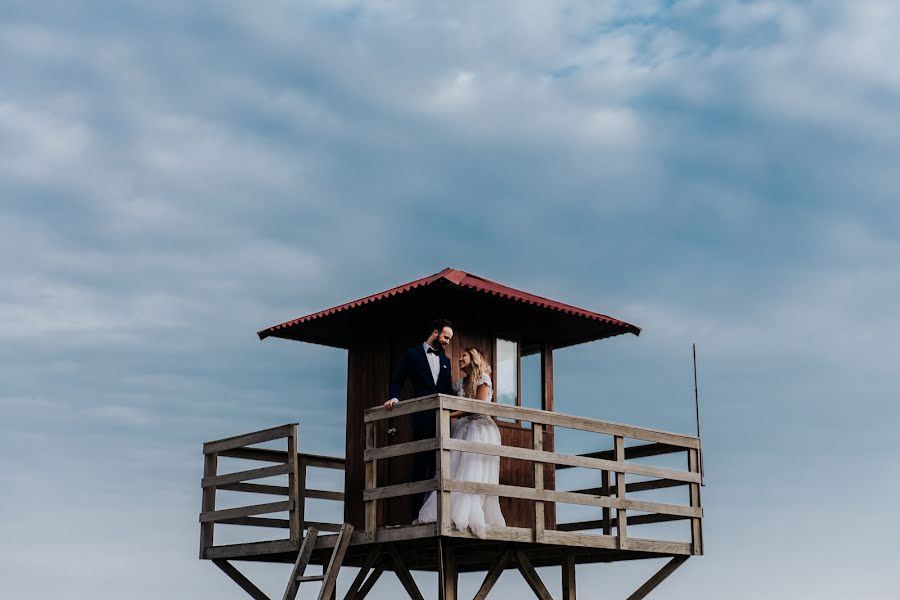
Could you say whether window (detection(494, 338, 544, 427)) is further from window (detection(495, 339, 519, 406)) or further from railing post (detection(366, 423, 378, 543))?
railing post (detection(366, 423, 378, 543))

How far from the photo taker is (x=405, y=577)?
15.2m

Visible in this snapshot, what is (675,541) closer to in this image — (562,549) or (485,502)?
(562,549)

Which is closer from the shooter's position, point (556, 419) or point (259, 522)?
point (556, 419)

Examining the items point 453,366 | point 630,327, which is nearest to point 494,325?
point 453,366

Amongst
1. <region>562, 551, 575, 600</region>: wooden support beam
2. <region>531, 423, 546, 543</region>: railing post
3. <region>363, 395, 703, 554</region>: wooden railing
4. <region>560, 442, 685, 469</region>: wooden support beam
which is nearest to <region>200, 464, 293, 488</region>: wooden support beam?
<region>363, 395, 703, 554</region>: wooden railing

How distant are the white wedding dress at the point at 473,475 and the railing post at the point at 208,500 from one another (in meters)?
3.56

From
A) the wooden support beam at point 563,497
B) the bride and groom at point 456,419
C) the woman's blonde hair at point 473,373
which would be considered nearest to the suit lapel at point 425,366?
the bride and groom at point 456,419

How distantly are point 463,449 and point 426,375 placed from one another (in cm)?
153

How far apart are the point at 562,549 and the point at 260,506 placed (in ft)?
12.0

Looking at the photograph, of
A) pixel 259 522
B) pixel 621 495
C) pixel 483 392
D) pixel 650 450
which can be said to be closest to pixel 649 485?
pixel 650 450

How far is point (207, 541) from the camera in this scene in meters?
16.8

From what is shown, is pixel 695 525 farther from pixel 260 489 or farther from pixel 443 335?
pixel 260 489

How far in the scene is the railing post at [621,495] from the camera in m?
15.2

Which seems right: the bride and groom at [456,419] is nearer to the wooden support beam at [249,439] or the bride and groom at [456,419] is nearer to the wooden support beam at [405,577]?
the wooden support beam at [405,577]
